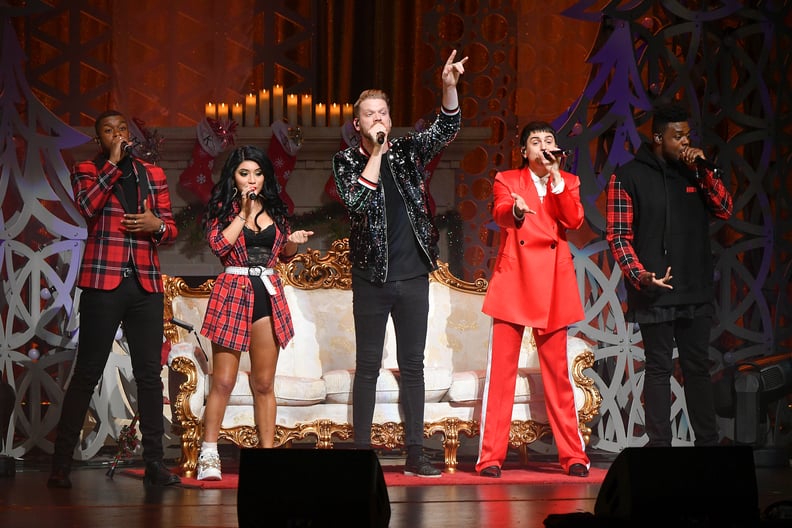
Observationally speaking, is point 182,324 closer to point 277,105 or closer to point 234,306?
point 234,306

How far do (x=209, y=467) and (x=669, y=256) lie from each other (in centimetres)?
221

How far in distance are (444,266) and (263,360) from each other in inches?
55.0

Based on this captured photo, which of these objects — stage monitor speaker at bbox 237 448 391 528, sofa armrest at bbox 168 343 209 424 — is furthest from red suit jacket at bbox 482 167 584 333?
stage monitor speaker at bbox 237 448 391 528

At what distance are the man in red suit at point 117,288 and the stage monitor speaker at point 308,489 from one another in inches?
77.0

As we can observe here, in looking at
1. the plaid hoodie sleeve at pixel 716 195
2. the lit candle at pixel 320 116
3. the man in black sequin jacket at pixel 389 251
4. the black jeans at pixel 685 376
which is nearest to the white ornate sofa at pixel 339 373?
the man in black sequin jacket at pixel 389 251

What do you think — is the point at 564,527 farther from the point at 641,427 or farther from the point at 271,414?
the point at 641,427

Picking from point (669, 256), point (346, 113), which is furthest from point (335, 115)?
point (669, 256)

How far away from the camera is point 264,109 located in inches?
289

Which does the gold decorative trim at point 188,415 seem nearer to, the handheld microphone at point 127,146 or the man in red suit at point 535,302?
the handheld microphone at point 127,146

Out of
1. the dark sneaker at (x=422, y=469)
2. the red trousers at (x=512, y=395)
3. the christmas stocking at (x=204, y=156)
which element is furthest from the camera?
the christmas stocking at (x=204, y=156)

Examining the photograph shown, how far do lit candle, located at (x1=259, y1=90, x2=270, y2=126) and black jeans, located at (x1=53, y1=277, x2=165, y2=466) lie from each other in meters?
2.74

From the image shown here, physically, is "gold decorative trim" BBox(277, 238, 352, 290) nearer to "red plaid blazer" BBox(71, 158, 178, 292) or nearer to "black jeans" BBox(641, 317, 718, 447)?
"red plaid blazer" BBox(71, 158, 178, 292)

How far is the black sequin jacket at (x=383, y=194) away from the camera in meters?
4.75

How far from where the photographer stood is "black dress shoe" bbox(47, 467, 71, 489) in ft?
15.4
